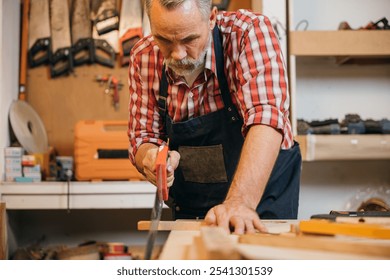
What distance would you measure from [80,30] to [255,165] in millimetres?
2222

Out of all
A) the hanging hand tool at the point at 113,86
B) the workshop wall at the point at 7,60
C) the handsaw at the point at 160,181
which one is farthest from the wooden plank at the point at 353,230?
the hanging hand tool at the point at 113,86

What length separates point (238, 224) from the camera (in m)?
→ 0.93

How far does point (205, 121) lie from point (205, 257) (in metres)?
0.82

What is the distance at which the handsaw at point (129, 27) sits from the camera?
10.0ft

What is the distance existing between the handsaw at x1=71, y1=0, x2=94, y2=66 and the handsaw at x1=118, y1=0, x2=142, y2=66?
0.19m

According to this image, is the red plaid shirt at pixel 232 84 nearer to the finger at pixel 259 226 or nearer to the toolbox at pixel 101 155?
the finger at pixel 259 226

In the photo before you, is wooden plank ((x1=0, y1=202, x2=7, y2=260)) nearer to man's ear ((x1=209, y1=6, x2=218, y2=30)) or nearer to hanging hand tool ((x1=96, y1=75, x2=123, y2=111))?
hanging hand tool ((x1=96, y1=75, x2=123, y2=111))

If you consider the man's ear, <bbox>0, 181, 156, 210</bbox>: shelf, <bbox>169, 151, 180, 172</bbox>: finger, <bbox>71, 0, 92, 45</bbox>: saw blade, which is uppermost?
<bbox>71, 0, 92, 45</bbox>: saw blade

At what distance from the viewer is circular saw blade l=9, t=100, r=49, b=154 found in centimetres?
290

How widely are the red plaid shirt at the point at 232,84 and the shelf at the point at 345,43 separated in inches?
51.5

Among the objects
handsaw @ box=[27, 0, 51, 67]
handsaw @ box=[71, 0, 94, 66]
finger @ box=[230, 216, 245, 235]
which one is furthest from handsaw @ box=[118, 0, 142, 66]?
finger @ box=[230, 216, 245, 235]

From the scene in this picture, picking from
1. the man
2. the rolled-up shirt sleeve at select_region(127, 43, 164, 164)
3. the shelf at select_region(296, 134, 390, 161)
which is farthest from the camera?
the shelf at select_region(296, 134, 390, 161)

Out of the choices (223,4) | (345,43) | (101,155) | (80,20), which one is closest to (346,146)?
(345,43)
